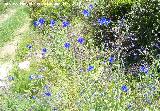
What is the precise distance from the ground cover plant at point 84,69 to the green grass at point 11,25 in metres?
1.00

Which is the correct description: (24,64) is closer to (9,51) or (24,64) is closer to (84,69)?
(9,51)

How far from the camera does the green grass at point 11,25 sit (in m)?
12.3

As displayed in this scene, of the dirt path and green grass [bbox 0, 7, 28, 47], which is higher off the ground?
green grass [bbox 0, 7, 28, 47]

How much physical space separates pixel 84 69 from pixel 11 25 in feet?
22.2

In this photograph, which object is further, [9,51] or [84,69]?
[9,51]

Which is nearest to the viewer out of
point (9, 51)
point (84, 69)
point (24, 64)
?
point (84, 69)

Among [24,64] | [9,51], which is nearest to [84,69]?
[24,64]

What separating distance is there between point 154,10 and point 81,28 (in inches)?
72.8

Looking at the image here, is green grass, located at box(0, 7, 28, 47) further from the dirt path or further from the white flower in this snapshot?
the white flower

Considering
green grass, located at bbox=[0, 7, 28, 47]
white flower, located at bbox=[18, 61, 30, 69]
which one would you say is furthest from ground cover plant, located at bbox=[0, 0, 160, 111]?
green grass, located at bbox=[0, 7, 28, 47]

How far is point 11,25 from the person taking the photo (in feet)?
42.6

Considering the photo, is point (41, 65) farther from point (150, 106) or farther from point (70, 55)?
point (150, 106)

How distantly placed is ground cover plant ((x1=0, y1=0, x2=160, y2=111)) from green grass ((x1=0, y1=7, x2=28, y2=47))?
1.00 m

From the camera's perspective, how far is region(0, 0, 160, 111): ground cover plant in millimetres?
5562
